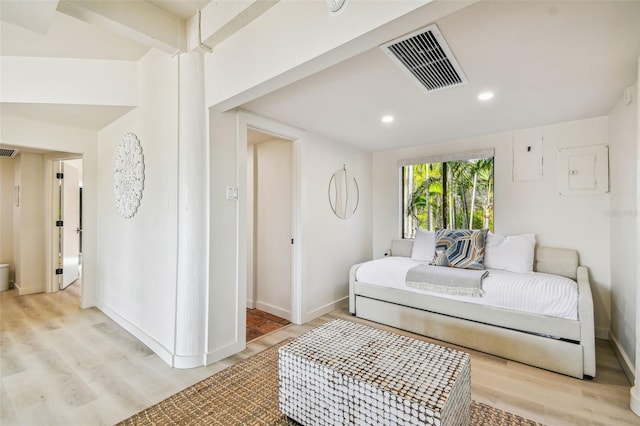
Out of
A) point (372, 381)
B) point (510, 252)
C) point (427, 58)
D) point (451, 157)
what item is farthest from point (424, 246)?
point (372, 381)

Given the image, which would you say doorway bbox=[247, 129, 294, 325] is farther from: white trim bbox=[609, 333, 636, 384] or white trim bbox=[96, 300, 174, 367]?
white trim bbox=[609, 333, 636, 384]

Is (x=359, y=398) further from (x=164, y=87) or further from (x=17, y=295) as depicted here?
(x=17, y=295)

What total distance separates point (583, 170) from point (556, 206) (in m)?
0.43

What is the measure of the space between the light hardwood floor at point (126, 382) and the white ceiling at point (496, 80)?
2.19 meters

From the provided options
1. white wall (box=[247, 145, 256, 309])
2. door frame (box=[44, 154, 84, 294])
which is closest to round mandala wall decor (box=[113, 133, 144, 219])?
white wall (box=[247, 145, 256, 309])

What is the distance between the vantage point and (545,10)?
1430 mm

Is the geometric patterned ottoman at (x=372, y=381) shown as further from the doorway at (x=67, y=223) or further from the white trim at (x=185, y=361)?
the doorway at (x=67, y=223)

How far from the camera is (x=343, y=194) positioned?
13.0 ft

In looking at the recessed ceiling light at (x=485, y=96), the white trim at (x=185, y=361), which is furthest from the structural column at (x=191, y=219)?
the recessed ceiling light at (x=485, y=96)

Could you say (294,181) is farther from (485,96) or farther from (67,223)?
(67,223)

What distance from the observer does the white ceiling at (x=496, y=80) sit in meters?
1.50

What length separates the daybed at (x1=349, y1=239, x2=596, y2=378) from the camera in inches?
86.0

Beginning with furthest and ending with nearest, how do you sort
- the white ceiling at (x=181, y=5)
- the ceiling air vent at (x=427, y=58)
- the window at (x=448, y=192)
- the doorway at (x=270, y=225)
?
1. the window at (x=448, y=192)
2. the doorway at (x=270, y=225)
3. the white ceiling at (x=181, y=5)
4. the ceiling air vent at (x=427, y=58)

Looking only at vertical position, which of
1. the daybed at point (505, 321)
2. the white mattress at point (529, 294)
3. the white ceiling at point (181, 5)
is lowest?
the daybed at point (505, 321)
